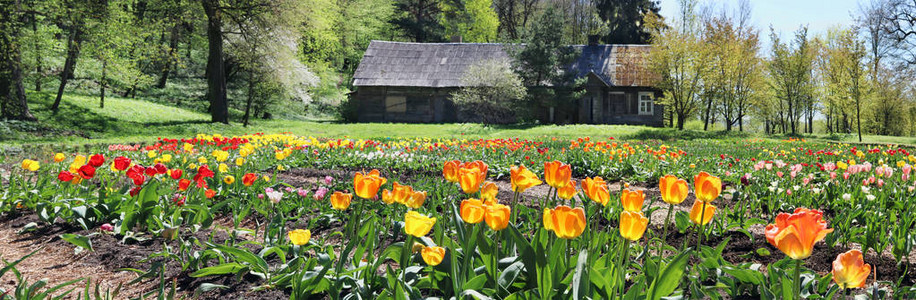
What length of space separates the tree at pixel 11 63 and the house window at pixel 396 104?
55.5 feet

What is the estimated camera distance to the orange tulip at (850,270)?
1.17 meters

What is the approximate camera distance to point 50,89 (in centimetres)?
2202

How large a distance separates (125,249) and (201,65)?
34580 millimetres

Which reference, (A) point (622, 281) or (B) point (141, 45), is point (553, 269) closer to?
(A) point (622, 281)

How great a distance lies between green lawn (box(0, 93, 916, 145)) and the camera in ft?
45.4

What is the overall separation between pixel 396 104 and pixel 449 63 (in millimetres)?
4269

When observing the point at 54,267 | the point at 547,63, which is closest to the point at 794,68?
the point at 547,63

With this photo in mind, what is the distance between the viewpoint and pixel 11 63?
1440cm

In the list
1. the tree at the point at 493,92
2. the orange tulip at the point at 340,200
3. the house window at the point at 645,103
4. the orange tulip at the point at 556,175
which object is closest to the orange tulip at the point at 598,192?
the orange tulip at the point at 556,175

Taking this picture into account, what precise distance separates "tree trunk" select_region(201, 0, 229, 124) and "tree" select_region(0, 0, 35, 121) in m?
5.69

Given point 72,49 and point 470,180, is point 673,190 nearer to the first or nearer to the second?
point 470,180

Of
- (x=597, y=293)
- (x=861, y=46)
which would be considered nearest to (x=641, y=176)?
(x=597, y=293)

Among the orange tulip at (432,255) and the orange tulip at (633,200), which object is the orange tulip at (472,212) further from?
the orange tulip at (633,200)

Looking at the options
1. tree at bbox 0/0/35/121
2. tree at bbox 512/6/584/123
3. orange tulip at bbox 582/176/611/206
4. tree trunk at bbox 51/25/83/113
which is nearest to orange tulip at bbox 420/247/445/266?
orange tulip at bbox 582/176/611/206
